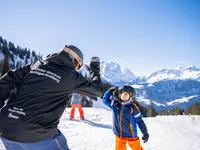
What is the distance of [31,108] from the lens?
2398 millimetres

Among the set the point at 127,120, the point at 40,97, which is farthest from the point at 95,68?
the point at 127,120

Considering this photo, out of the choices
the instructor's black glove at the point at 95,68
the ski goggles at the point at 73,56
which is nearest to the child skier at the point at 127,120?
the instructor's black glove at the point at 95,68

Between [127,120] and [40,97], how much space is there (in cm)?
288

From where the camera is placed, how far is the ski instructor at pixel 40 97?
2338mm

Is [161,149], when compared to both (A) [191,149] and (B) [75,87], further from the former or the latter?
(B) [75,87]

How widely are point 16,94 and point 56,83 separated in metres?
0.52

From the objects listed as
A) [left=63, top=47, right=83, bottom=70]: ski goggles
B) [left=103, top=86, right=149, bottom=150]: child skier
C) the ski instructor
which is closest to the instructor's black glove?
the ski instructor

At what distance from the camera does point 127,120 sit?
487cm

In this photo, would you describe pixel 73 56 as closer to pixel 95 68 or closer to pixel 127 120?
pixel 95 68

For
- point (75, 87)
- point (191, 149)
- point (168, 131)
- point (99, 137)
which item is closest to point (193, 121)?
point (168, 131)

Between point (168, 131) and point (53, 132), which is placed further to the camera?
point (168, 131)

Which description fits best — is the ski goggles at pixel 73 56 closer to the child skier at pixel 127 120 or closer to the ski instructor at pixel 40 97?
the ski instructor at pixel 40 97

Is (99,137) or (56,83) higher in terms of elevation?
(56,83)

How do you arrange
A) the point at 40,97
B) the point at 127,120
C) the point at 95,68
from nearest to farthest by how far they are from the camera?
the point at 40,97 < the point at 95,68 < the point at 127,120
